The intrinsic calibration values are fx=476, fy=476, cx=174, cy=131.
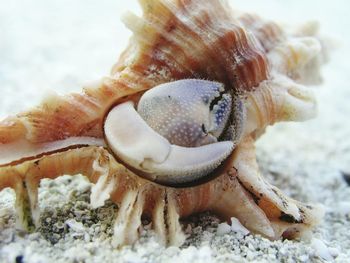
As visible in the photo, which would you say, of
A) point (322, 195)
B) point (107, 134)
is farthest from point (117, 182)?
point (322, 195)

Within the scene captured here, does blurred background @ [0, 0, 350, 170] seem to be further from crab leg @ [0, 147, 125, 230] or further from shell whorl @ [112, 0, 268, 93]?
crab leg @ [0, 147, 125, 230]

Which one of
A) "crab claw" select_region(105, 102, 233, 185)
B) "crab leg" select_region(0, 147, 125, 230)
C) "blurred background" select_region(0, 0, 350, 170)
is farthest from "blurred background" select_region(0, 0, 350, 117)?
"crab claw" select_region(105, 102, 233, 185)

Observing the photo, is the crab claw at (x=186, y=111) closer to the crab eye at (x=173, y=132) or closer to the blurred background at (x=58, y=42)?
the crab eye at (x=173, y=132)

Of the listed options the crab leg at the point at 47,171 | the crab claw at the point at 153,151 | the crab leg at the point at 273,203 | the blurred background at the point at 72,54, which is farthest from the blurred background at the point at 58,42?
the crab leg at the point at 273,203

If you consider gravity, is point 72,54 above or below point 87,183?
below

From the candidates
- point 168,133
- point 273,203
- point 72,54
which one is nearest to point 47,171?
point 168,133

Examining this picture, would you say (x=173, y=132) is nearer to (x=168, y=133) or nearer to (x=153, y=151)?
(x=168, y=133)
